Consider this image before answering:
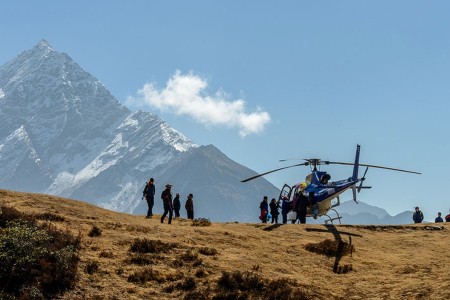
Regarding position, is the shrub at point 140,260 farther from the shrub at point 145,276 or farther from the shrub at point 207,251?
the shrub at point 207,251

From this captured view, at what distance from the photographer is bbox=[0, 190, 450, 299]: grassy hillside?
1639cm

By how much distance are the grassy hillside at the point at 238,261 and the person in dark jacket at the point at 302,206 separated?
3219 millimetres

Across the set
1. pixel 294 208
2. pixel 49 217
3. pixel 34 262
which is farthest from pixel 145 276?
pixel 294 208

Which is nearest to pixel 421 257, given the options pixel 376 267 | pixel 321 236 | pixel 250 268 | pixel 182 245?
pixel 376 267

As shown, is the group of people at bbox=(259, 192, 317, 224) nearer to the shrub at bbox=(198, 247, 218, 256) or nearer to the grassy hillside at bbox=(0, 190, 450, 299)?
the grassy hillside at bbox=(0, 190, 450, 299)

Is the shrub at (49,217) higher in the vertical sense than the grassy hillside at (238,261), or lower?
higher

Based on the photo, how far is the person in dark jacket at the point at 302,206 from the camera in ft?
99.9

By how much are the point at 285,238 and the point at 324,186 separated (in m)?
7.16

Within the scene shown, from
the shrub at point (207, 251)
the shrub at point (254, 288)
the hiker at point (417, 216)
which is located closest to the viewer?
the shrub at point (254, 288)

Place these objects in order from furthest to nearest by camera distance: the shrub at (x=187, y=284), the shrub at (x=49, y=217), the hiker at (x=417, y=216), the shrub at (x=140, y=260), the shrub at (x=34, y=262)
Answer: the hiker at (x=417, y=216) < the shrub at (x=49, y=217) < the shrub at (x=140, y=260) < the shrub at (x=187, y=284) < the shrub at (x=34, y=262)

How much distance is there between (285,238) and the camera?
24297mm

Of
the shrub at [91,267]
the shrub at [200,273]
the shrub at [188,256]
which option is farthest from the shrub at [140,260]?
the shrub at [200,273]

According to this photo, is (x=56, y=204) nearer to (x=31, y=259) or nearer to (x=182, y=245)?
(x=182, y=245)

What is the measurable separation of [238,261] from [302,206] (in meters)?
11.8
